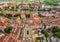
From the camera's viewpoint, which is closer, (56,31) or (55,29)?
(56,31)

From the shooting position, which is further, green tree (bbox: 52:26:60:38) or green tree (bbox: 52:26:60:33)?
green tree (bbox: 52:26:60:33)

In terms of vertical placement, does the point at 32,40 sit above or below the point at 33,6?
above

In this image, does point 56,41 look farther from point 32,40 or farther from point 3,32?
point 3,32

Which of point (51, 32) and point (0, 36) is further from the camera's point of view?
point (51, 32)

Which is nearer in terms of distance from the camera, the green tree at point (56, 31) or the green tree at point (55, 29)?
the green tree at point (56, 31)

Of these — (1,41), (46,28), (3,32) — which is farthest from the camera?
(46,28)

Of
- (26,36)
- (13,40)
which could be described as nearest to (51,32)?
(26,36)

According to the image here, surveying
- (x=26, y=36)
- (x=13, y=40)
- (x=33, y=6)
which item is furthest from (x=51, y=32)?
(x=33, y=6)

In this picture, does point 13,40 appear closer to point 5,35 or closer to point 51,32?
point 5,35

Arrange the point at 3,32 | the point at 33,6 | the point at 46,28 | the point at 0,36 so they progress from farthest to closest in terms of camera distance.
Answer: the point at 33,6 → the point at 46,28 → the point at 3,32 → the point at 0,36
